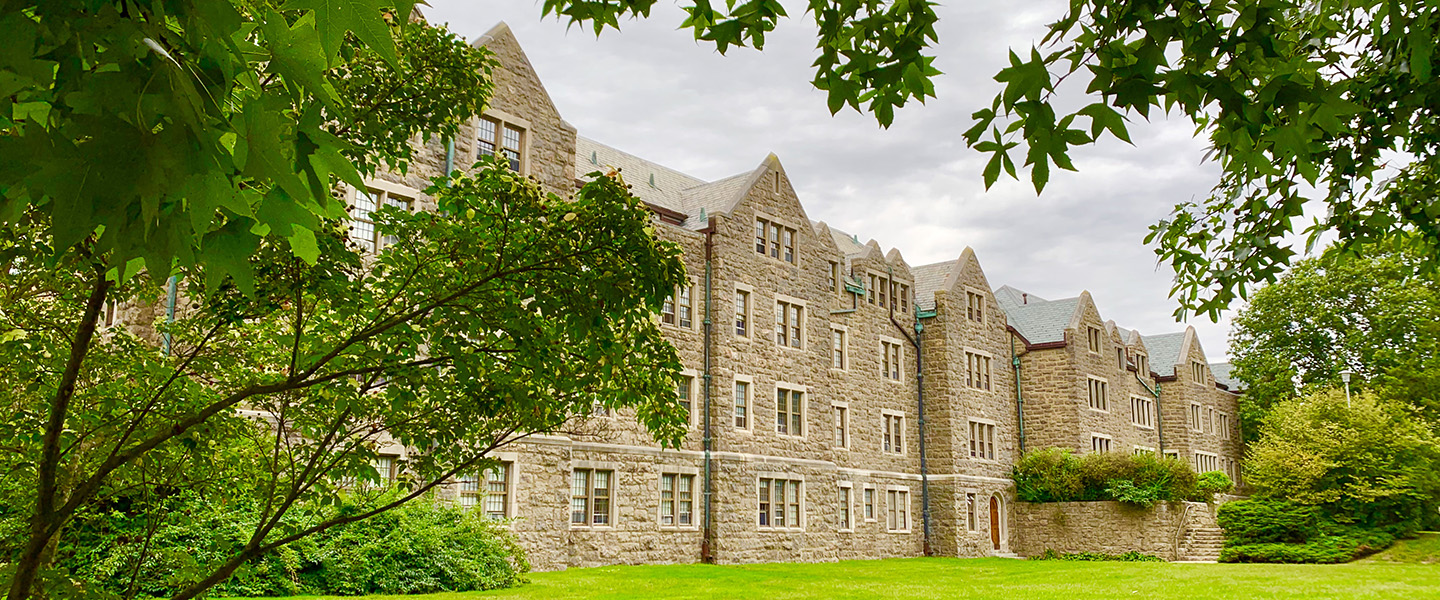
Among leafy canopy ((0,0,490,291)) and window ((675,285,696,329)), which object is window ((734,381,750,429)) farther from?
leafy canopy ((0,0,490,291))

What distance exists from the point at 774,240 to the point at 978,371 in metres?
11.6

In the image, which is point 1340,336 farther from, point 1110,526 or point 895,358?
point 895,358

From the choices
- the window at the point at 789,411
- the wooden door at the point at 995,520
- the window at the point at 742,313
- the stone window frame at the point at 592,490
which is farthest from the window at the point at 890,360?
the stone window frame at the point at 592,490

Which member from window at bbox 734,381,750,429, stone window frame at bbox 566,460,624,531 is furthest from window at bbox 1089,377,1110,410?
stone window frame at bbox 566,460,624,531

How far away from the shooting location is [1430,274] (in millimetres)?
6590

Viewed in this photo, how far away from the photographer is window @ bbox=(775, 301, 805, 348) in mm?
27922

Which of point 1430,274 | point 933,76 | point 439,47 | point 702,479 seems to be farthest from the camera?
point 702,479

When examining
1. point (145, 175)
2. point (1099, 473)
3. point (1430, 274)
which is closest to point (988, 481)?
point (1099, 473)

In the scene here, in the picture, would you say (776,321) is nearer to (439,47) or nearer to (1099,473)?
(1099,473)

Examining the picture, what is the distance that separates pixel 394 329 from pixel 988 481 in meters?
32.6

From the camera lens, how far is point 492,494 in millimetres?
20203

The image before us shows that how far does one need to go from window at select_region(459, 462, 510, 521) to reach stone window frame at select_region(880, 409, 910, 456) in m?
15.0

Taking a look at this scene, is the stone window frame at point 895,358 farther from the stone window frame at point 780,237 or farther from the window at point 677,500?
the window at point 677,500

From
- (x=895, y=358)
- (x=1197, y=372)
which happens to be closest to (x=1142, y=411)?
(x=1197, y=372)
